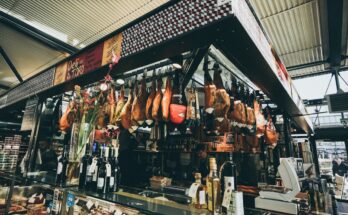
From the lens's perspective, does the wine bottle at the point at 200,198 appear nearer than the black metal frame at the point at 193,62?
Yes

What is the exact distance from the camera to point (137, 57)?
1889mm

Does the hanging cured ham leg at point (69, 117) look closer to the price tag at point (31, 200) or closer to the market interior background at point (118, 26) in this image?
the price tag at point (31, 200)

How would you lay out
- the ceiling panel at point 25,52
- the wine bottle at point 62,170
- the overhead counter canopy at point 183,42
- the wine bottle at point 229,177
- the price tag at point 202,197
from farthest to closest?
1. the ceiling panel at point 25,52
2. the wine bottle at point 62,170
3. the price tag at point 202,197
4. the wine bottle at point 229,177
5. the overhead counter canopy at point 183,42

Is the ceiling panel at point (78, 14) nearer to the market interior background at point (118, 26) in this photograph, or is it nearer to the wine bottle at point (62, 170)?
the market interior background at point (118, 26)

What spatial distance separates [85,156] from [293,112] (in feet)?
13.0

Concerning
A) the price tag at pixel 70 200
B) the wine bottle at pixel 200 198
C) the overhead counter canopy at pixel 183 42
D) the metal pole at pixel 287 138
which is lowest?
A: the price tag at pixel 70 200

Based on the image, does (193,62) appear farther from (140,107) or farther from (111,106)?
(111,106)

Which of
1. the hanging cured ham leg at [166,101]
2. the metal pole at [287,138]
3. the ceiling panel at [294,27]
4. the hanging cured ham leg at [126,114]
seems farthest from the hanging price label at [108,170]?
the metal pole at [287,138]

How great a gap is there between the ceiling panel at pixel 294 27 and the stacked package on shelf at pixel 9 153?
5.02m

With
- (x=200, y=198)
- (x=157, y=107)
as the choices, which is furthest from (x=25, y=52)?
(x=200, y=198)

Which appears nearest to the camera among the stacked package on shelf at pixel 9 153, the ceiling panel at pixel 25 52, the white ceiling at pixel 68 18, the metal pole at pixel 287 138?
the white ceiling at pixel 68 18

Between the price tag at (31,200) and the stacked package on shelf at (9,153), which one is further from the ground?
the stacked package on shelf at (9,153)

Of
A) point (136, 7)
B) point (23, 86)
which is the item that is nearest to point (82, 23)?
point (136, 7)

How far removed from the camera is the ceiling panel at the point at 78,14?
3.00 metres
